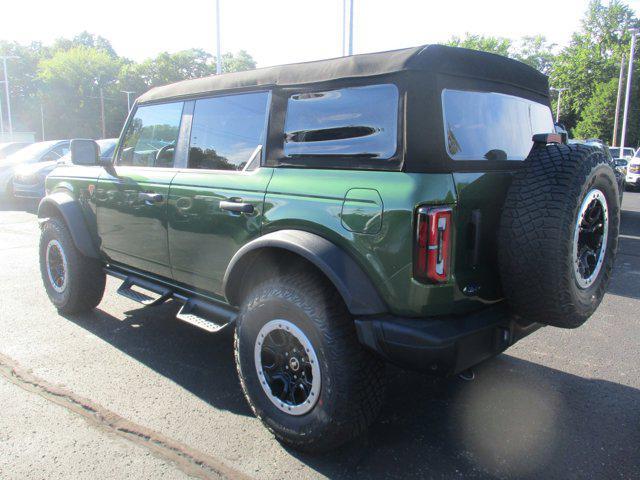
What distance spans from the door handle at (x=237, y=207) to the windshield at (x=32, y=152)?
12.3 metres

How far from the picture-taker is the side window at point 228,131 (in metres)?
3.15

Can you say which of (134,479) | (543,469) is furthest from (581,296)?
(134,479)

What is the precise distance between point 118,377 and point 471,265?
2560 millimetres

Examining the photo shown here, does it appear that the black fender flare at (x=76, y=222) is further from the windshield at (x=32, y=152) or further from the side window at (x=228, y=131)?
the windshield at (x=32, y=152)

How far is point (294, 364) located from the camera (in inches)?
106

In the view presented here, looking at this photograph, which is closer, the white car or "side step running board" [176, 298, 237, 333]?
"side step running board" [176, 298, 237, 333]

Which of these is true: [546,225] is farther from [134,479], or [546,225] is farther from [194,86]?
[194,86]

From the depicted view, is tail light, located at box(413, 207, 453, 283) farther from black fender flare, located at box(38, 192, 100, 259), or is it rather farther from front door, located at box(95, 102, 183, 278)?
black fender flare, located at box(38, 192, 100, 259)

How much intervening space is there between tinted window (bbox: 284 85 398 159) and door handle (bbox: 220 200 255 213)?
376 mm

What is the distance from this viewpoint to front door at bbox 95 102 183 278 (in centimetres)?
371

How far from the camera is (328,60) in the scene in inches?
111

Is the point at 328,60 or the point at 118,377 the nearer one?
the point at 328,60

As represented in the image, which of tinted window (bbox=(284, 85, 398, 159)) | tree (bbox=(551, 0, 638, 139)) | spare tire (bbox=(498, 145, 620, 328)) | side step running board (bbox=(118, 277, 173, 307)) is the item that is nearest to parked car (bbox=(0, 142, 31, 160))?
side step running board (bbox=(118, 277, 173, 307))

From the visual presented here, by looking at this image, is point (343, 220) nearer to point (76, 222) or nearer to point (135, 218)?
point (135, 218)
